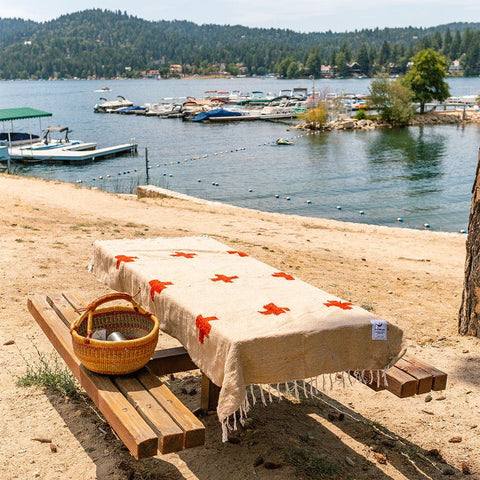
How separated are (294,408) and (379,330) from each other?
63.1 inches

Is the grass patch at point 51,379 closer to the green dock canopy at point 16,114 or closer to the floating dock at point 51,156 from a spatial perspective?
the green dock canopy at point 16,114

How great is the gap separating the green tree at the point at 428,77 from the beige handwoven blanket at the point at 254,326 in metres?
80.6

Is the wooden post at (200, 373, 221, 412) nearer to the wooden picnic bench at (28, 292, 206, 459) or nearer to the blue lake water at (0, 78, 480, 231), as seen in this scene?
the wooden picnic bench at (28, 292, 206, 459)

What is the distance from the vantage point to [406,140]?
56.7 m

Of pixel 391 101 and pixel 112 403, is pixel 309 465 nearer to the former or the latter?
pixel 112 403

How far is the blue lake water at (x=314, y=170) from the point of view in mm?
27734

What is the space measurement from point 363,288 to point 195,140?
49.8 meters

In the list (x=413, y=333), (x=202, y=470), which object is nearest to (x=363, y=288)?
(x=413, y=333)

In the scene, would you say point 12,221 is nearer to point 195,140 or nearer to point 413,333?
point 413,333

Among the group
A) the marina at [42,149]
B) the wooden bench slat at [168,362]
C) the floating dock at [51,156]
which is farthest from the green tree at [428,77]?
the wooden bench slat at [168,362]

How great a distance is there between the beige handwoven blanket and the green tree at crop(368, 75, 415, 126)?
68644 millimetres

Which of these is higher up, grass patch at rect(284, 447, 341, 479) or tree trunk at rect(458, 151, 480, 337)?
tree trunk at rect(458, 151, 480, 337)

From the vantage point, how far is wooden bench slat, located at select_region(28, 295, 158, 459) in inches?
124

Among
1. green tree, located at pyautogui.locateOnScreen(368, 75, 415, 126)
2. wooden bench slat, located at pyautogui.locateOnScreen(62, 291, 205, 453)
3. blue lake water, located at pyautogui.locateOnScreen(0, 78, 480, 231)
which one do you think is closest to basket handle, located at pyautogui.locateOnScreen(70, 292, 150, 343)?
wooden bench slat, located at pyautogui.locateOnScreen(62, 291, 205, 453)
